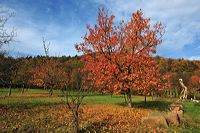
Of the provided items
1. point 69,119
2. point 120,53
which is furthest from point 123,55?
point 69,119

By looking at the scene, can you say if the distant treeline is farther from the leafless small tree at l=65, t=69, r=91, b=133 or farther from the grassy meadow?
the grassy meadow

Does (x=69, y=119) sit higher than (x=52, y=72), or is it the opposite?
(x=52, y=72)

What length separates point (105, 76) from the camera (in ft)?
74.3

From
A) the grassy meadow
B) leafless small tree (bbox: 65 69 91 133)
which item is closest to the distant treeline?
leafless small tree (bbox: 65 69 91 133)

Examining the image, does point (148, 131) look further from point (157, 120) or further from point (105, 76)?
point (105, 76)

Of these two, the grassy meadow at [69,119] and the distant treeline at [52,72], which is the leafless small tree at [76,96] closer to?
the distant treeline at [52,72]

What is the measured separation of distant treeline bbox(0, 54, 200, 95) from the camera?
760 inches

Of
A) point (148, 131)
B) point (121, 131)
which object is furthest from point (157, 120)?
point (121, 131)

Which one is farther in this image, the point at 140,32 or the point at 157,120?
the point at 140,32

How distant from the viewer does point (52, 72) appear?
17469mm

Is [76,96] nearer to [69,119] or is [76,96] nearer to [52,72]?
[69,119]

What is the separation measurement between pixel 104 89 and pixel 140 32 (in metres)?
7.21

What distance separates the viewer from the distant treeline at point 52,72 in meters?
19.3

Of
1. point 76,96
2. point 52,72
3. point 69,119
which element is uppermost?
point 52,72
